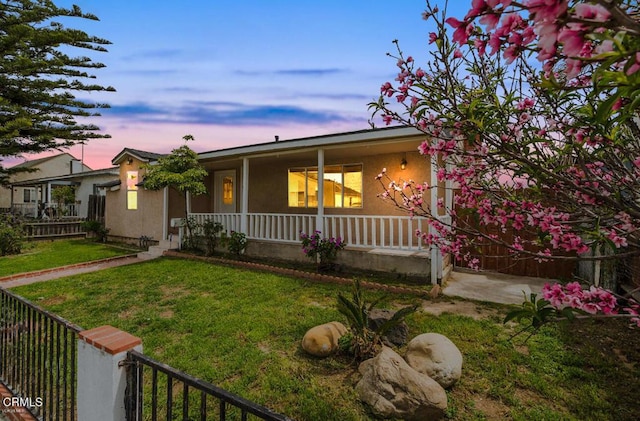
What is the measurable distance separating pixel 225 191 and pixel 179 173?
3307mm

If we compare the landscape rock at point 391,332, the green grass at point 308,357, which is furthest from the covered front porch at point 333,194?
the landscape rock at point 391,332

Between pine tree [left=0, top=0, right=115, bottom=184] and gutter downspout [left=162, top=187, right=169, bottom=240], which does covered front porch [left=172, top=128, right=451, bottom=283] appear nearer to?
gutter downspout [left=162, top=187, right=169, bottom=240]

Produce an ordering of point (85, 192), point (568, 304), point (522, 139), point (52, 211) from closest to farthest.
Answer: point (568, 304) → point (522, 139) → point (52, 211) → point (85, 192)

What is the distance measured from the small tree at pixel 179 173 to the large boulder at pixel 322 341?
25.2ft

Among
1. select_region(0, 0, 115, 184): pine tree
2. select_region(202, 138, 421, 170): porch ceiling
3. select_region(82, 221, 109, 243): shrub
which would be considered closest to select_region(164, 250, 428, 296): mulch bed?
select_region(202, 138, 421, 170): porch ceiling

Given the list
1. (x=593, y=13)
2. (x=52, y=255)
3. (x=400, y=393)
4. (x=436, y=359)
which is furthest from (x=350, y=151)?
(x=52, y=255)

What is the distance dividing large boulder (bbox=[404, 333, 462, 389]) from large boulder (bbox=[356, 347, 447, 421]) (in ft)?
0.74

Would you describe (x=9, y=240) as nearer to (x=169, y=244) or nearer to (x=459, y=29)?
(x=169, y=244)

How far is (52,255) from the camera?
10.8 metres

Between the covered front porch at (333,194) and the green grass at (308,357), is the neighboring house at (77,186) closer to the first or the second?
the covered front porch at (333,194)

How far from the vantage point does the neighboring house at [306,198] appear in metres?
7.34

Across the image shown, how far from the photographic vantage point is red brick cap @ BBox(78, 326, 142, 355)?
82.0 inches

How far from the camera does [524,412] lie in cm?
Answer: 271

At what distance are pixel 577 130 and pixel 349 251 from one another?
6.11 metres
